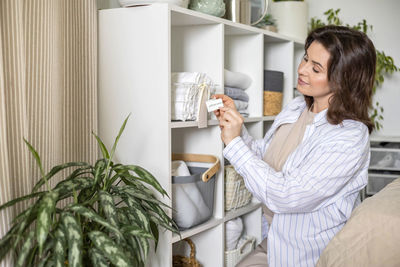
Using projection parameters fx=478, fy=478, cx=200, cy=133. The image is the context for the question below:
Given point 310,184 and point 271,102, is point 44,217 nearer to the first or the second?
point 310,184

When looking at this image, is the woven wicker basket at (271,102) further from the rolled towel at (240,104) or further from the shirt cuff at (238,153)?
the shirt cuff at (238,153)

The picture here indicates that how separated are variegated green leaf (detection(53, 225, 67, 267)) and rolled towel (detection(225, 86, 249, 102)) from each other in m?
1.11

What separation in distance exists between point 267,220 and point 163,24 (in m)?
0.90

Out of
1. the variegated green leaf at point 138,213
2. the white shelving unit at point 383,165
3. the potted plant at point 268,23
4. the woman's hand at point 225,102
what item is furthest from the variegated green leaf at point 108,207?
the white shelving unit at point 383,165

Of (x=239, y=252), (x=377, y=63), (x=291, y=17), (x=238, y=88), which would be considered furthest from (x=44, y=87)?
(x=377, y=63)

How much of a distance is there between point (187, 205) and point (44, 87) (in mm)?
653

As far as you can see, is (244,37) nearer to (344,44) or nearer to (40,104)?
(344,44)

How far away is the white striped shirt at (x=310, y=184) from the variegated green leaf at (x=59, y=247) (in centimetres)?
70

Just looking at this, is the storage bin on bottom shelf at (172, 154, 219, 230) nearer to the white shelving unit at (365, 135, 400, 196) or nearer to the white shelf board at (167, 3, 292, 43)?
the white shelf board at (167, 3, 292, 43)

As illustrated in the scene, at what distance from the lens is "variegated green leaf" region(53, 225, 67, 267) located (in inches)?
42.5

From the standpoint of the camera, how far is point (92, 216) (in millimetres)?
1143

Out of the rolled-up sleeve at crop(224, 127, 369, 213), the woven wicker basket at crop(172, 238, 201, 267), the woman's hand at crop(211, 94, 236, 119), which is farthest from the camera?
the woven wicker basket at crop(172, 238, 201, 267)

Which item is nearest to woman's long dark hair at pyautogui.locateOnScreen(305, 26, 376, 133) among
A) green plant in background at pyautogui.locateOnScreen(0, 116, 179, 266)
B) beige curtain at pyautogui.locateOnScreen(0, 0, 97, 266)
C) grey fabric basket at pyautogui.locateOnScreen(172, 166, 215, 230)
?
grey fabric basket at pyautogui.locateOnScreen(172, 166, 215, 230)

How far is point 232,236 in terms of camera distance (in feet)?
6.93
